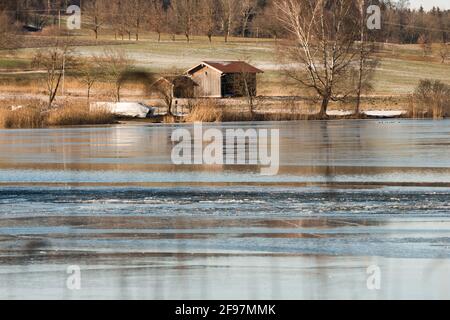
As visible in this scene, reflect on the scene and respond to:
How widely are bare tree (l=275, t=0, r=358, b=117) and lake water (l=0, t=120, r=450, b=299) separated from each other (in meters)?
35.6

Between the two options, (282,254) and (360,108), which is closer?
(282,254)

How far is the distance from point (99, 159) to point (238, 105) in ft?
125

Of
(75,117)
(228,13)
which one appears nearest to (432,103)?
(75,117)

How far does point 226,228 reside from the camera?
1189 centimetres

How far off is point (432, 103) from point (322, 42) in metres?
7.82

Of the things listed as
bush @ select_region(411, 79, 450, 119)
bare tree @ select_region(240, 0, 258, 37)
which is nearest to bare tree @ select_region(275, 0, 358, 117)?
bush @ select_region(411, 79, 450, 119)

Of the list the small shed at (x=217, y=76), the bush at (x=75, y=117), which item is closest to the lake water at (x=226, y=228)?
the bush at (x=75, y=117)

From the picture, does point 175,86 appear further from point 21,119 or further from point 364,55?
point 21,119

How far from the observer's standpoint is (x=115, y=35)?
124 m

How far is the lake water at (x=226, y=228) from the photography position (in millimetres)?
8695

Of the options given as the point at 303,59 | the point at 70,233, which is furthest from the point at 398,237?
the point at 303,59

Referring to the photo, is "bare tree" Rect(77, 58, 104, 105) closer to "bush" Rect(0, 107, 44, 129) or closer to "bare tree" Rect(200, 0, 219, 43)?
"bush" Rect(0, 107, 44, 129)

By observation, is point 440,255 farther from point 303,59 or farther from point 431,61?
point 431,61

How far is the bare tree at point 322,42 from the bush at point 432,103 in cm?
450
